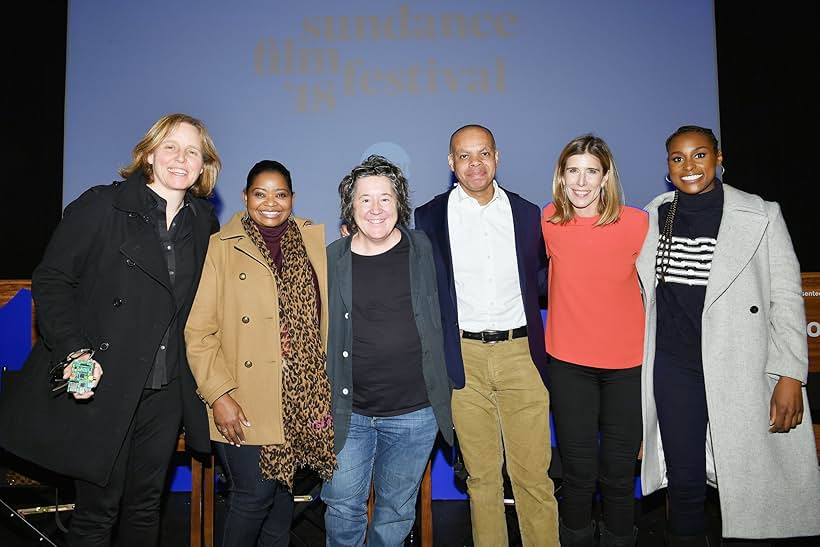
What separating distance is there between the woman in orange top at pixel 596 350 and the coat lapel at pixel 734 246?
11.8 inches

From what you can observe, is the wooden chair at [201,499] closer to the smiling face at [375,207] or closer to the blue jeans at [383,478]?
the blue jeans at [383,478]

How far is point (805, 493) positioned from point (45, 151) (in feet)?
16.7

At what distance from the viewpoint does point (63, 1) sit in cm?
396

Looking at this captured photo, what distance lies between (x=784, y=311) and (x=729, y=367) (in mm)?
322

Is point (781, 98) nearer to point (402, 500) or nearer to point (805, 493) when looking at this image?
point (805, 493)

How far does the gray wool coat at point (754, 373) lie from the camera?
2143 millimetres

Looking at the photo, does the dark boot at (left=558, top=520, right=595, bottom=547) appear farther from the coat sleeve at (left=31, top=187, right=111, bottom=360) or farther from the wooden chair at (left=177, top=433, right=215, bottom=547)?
the coat sleeve at (left=31, top=187, right=111, bottom=360)

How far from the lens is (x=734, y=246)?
2162mm

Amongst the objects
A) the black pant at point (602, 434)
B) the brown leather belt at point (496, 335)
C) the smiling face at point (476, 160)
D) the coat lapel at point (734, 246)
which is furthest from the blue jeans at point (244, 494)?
the coat lapel at point (734, 246)

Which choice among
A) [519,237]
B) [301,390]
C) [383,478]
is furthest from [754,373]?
[301,390]

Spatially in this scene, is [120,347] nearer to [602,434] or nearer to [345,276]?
[345,276]

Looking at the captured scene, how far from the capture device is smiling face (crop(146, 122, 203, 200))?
202 centimetres

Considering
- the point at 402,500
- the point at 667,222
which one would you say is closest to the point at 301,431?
the point at 402,500

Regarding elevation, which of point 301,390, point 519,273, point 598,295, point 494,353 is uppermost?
point 519,273
